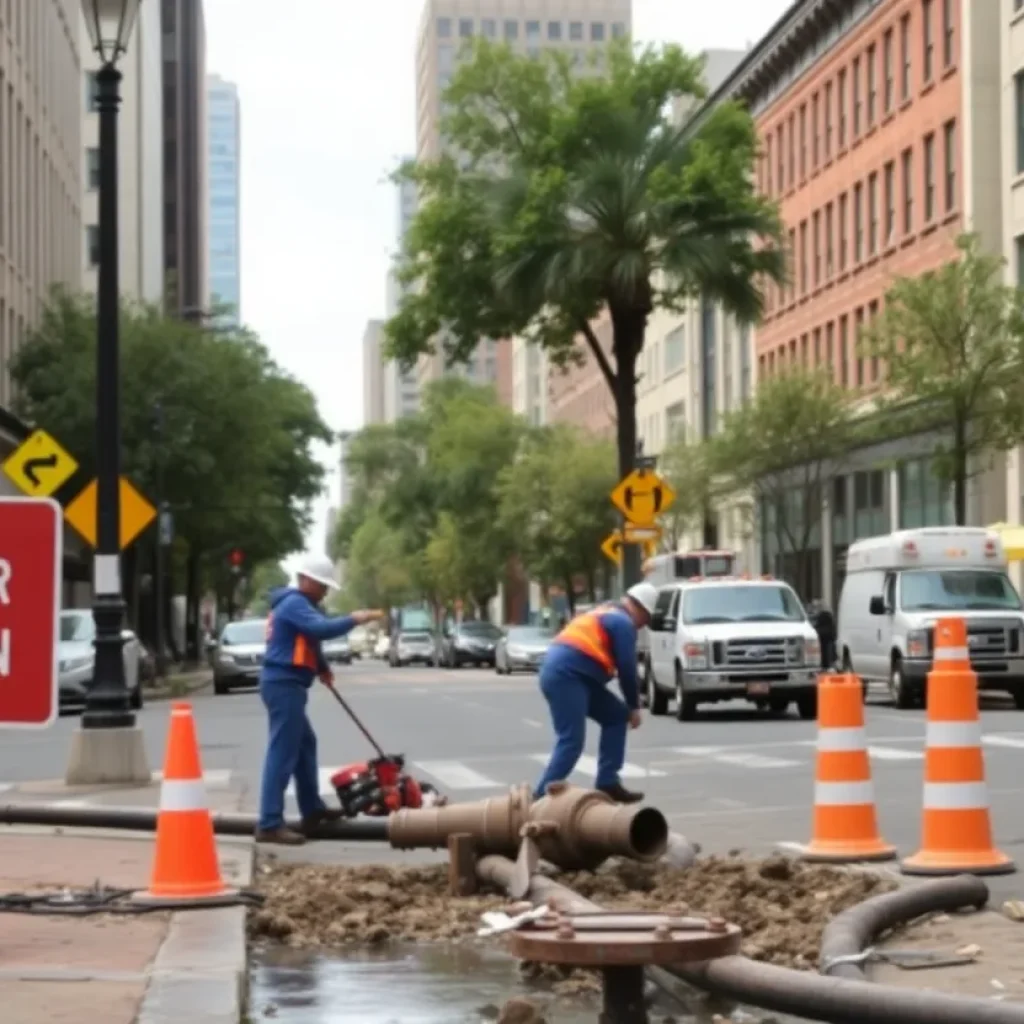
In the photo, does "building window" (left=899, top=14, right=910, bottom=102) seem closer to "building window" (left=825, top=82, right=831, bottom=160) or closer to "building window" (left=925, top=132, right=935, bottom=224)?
"building window" (left=925, top=132, right=935, bottom=224)

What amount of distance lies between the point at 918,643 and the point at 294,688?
22888mm

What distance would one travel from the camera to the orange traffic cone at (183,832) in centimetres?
1135

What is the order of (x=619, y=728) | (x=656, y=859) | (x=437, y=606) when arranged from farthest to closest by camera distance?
(x=437, y=606) < (x=619, y=728) < (x=656, y=859)

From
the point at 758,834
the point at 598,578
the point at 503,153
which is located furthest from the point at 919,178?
the point at 758,834

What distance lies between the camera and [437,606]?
152 meters

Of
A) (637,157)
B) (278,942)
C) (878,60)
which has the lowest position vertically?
(278,942)

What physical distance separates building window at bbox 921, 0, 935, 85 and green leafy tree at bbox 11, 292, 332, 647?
1882 cm

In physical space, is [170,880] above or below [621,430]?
below

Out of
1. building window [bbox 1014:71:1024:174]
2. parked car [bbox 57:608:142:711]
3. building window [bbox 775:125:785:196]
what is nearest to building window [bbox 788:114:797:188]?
building window [bbox 775:125:785:196]

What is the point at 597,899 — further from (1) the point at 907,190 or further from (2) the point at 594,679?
(1) the point at 907,190

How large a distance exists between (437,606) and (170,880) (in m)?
140

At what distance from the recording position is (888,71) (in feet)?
228

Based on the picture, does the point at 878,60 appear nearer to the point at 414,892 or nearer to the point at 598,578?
the point at 598,578

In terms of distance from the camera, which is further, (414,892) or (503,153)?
(503,153)
